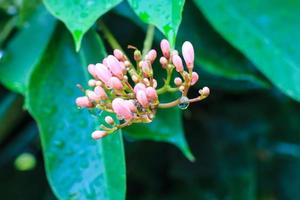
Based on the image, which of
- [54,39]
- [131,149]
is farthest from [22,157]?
[54,39]

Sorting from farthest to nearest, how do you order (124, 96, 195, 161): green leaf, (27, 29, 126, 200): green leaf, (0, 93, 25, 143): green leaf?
(0, 93, 25, 143): green leaf → (124, 96, 195, 161): green leaf → (27, 29, 126, 200): green leaf

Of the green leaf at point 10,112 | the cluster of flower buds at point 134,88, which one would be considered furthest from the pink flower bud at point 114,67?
the green leaf at point 10,112

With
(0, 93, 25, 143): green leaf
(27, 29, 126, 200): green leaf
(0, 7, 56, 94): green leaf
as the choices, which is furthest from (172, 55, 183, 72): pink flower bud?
(0, 93, 25, 143): green leaf

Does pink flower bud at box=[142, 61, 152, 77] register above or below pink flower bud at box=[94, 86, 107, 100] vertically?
above

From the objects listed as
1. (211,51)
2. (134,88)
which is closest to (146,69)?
(134,88)

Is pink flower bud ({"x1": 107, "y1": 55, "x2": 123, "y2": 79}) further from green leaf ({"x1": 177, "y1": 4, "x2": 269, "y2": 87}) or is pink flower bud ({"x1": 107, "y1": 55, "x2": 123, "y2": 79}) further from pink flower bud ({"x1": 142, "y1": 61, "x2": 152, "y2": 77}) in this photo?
green leaf ({"x1": 177, "y1": 4, "x2": 269, "y2": 87})

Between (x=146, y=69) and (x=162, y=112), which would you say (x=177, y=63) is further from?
(x=162, y=112)

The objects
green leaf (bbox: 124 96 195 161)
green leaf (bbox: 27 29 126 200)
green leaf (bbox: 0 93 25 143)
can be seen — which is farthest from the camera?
green leaf (bbox: 0 93 25 143)
